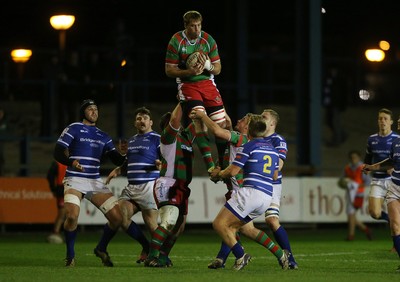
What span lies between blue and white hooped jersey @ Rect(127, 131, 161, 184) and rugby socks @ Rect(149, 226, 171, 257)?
1969mm

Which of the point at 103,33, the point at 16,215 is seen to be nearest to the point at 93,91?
the point at 16,215

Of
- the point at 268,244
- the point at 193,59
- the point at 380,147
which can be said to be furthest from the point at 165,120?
the point at 380,147

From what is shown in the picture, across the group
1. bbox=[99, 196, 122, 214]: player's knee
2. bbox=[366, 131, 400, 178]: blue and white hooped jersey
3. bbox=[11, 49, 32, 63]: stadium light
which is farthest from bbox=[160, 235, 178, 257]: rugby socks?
bbox=[11, 49, 32, 63]: stadium light

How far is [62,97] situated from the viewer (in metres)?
29.8

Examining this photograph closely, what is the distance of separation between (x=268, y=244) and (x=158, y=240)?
166 cm

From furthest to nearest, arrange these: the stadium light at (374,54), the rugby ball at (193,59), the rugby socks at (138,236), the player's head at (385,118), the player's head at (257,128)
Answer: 1. the stadium light at (374,54)
2. the player's head at (385,118)
3. the rugby socks at (138,236)
4. the rugby ball at (193,59)
5. the player's head at (257,128)

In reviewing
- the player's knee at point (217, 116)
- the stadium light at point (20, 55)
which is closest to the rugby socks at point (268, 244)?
the player's knee at point (217, 116)

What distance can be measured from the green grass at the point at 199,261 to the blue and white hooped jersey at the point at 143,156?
1.31 m

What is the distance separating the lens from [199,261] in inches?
733

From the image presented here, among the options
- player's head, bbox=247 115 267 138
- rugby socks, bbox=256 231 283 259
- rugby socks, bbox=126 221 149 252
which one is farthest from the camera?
rugby socks, bbox=126 221 149 252

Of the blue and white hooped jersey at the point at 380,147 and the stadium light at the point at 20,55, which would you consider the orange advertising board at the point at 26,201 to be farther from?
the blue and white hooped jersey at the point at 380,147

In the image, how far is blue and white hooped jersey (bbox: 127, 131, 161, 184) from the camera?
18.7 m

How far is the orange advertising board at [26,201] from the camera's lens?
26219mm

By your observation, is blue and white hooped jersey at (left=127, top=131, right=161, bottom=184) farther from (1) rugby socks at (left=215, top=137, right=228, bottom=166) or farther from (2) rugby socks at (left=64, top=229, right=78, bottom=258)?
(1) rugby socks at (left=215, top=137, right=228, bottom=166)
